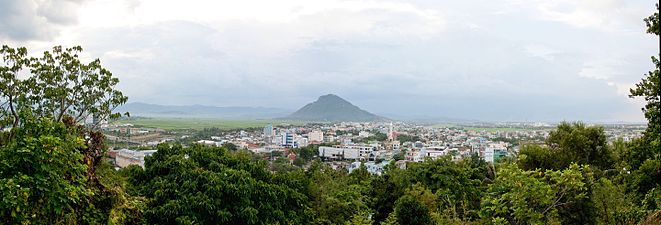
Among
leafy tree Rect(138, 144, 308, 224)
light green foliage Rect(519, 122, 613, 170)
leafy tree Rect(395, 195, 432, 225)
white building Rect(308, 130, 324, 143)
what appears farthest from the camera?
white building Rect(308, 130, 324, 143)

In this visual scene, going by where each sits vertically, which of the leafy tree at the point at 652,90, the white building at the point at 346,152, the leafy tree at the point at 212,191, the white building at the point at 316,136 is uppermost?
the leafy tree at the point at 652,90

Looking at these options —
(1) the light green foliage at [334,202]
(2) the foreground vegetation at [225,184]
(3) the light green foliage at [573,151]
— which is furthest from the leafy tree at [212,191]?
(3) the light green foliage at [573,151]

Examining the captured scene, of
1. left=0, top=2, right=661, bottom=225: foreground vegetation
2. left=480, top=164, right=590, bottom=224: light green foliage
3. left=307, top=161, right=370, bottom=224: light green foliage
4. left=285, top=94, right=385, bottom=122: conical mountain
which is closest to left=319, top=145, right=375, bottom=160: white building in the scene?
left=0, top=2, right=661, bottom=225: foreground vegetation

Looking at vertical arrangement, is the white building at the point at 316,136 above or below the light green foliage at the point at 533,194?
below

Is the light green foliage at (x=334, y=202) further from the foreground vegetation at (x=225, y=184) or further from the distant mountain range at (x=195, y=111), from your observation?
the distant mountain range at (x=195, y=111)

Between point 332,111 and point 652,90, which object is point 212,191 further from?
point 332,111

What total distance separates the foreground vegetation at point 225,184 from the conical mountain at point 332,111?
117954mm

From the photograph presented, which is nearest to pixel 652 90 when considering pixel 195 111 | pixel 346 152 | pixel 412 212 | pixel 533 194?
pixel 533 194

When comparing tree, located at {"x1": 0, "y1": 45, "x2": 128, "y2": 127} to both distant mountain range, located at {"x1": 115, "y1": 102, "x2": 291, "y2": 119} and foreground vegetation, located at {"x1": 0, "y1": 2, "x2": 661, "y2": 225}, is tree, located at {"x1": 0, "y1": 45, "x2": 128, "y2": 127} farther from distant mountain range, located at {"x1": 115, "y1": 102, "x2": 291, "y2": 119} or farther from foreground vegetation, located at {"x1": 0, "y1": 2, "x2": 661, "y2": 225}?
distant mountain range, located at {"x1": 115, "y1": 102, "x2": 291, "y2": 119}

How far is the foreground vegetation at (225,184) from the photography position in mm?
5539

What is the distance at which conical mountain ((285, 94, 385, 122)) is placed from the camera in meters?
135

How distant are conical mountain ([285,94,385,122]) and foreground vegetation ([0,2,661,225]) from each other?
387 feet

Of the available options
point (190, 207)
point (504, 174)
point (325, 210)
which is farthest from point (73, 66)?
point (504, 174)

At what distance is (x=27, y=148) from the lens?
5.38m
